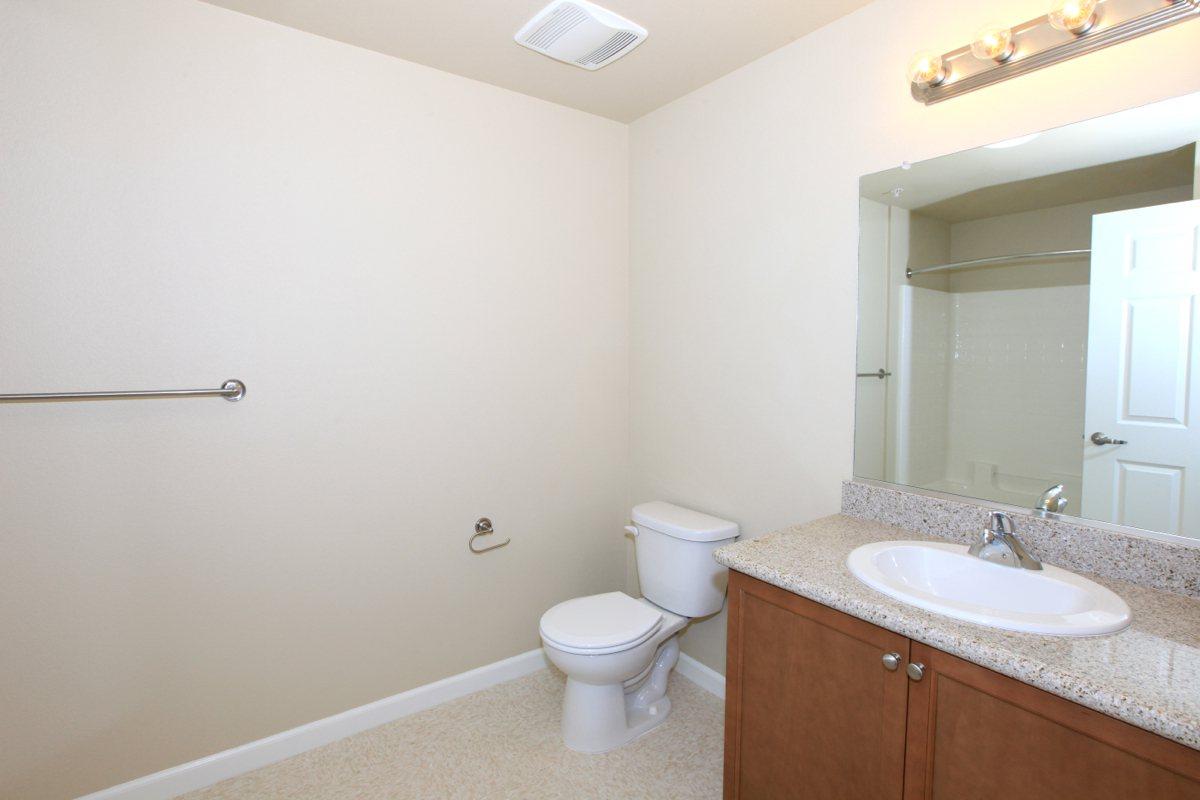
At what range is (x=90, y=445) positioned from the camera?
167 centimetres

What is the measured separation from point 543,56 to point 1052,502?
1.98m

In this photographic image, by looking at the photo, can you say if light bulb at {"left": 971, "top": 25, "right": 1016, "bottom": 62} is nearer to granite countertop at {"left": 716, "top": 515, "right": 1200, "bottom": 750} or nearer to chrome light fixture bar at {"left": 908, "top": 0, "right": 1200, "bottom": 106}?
chrome light fixture bar at {"left": 908, "top": 0, "right": 1200, "bottom": 106}

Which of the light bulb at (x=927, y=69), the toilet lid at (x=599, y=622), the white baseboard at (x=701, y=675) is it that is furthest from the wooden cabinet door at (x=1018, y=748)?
the light bulb at (x=927, y=69)

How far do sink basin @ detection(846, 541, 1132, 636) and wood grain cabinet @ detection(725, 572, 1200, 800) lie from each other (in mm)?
102

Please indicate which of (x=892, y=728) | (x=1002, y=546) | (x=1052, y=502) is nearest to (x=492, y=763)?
(x=892, y=728)

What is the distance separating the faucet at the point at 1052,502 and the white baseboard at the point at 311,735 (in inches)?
74.6

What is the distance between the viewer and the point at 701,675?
2412mm

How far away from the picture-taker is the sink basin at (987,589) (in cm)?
110

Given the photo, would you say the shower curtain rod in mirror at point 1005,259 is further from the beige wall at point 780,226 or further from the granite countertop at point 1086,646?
the granite countertop at point 1086,646

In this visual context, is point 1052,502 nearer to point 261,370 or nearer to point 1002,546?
point 1002,546

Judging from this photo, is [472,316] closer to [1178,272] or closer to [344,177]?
[344,177]

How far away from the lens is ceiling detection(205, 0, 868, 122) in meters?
1.74

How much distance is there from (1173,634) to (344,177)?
2.38m

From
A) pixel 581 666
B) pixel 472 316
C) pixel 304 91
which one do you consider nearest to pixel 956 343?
pixel 581 666
